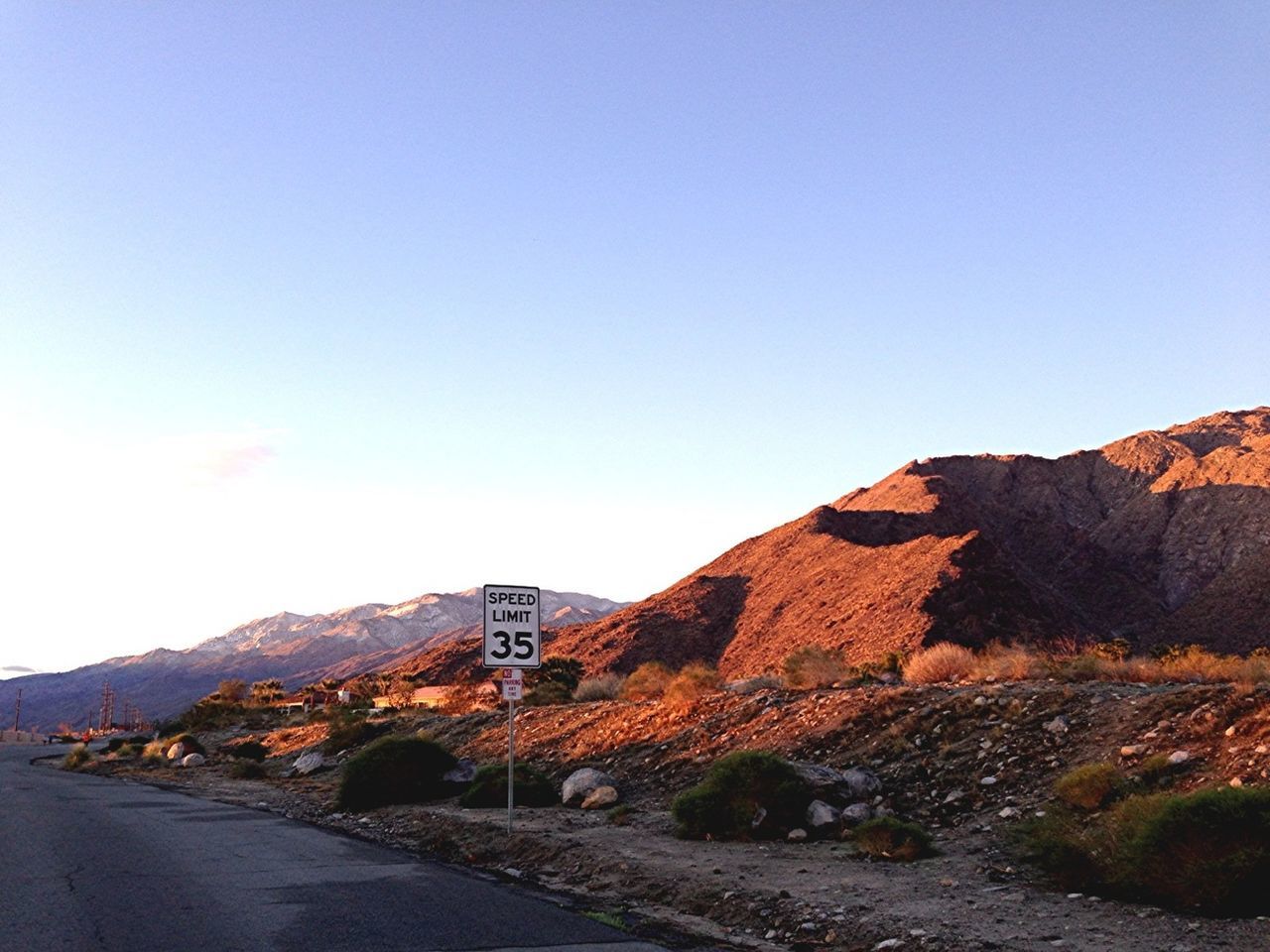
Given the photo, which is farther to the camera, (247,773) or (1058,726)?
(247,773)

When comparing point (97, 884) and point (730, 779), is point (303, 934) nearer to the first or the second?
point (97, 884)

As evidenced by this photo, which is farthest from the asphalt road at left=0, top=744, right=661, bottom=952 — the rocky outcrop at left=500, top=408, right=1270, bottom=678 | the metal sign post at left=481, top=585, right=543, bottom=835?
the rocky outcrop at left=500, top=408, right=1270, bottom=678

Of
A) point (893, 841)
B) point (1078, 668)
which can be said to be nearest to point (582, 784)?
point (893, 841)

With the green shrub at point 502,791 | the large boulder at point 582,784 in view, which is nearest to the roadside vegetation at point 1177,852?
the large boulder at point 582,784

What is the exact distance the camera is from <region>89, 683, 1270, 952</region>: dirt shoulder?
9.55 metres

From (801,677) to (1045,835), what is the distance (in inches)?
659

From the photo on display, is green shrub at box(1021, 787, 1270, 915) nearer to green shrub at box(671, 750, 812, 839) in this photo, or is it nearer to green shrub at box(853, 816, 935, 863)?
green shrub at box(853, 816, 935, 863)

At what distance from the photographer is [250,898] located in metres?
11.1

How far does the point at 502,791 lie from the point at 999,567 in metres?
53.7

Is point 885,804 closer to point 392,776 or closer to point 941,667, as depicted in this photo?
point 941,667

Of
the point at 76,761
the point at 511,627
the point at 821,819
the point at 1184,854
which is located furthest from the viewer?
the point at 76,761

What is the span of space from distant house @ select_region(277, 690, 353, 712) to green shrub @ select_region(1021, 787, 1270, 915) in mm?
65712

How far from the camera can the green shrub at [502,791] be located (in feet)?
67.2

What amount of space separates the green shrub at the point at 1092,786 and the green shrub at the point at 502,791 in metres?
10.5
